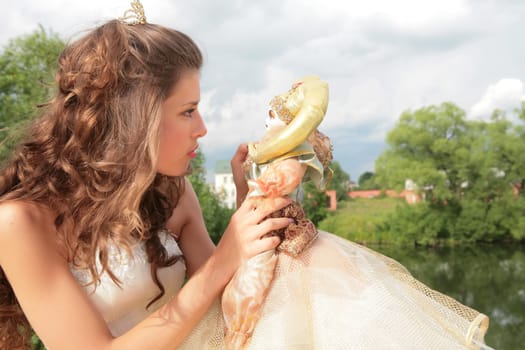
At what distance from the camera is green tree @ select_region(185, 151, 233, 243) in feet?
47.8

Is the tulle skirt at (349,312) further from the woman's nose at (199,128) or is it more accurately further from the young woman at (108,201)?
the woman's nose at (199,128)

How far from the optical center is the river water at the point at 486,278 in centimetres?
1609

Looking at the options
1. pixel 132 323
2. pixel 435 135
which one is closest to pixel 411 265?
pixel 435 135

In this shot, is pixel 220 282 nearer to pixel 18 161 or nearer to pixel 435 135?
pixel 18 161

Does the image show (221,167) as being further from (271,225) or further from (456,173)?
(271,225)

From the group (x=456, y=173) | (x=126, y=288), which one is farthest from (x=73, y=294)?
(x=456, y=173)

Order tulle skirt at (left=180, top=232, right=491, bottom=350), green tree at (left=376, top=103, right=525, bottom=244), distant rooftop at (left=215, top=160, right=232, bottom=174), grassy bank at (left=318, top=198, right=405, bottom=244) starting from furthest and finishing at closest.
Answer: distant rooftop at (left=215, top=160, right=232, bottom=174) < grassy bank at (left=318, top=198, right=405, bottom=244) < green tree at (left=376, top=103, right=525, bottom=244) < tulle skirt at (left=180, top=232, right=491, bottom=350)

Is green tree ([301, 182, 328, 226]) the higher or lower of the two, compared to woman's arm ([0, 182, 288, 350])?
lower

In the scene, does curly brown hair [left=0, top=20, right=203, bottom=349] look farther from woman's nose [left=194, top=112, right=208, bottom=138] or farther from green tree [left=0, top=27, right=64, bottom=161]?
green tree [left=0, top=27, right=64, bottom=161]

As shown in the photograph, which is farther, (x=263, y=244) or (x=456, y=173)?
(x=456, y=173)

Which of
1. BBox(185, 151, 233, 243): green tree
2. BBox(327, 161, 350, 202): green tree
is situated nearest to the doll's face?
BBox(185, 151, 233, 243): green tree

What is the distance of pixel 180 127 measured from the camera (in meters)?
1.72

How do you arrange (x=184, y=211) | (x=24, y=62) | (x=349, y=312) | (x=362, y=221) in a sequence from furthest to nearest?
(x=362, y=221) → (x=24, y=62) → (x=184, y=211) → (x=349, y=312)

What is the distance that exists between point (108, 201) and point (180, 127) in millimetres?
344
